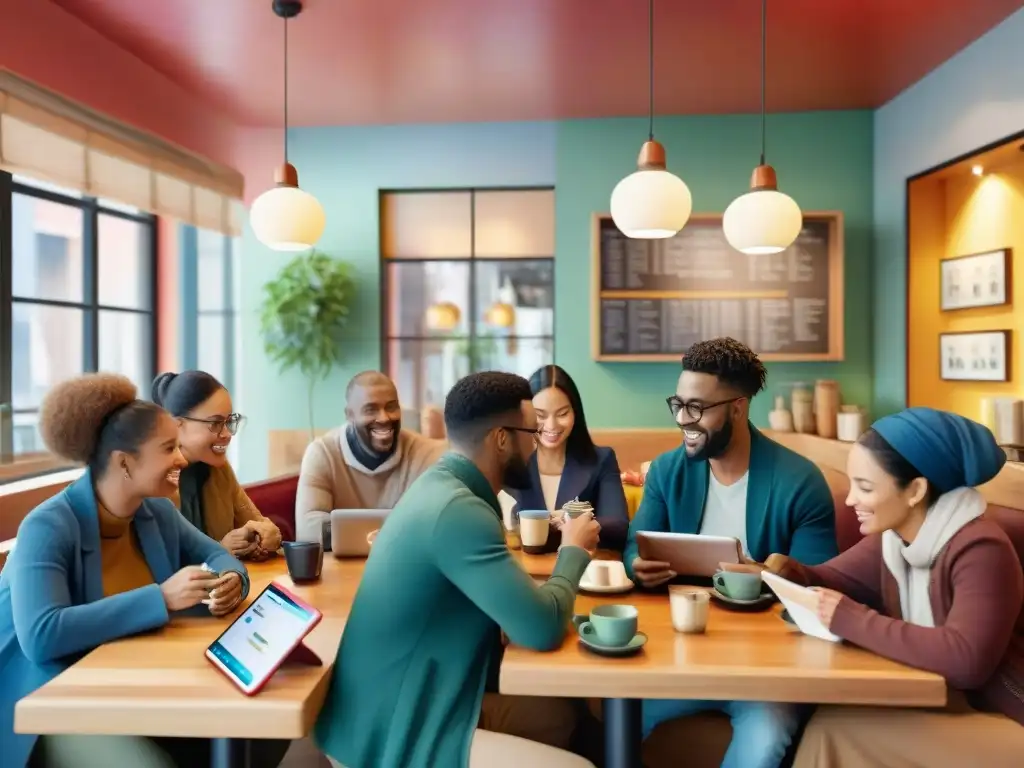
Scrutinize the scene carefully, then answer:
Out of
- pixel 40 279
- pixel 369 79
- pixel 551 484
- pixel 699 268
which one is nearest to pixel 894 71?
pixel 699 268

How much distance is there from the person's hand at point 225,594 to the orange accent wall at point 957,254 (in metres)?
3.75

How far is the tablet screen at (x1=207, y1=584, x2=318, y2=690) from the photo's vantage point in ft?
4.61

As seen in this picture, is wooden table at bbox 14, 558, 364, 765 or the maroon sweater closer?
wooden table at bbox 14, 558, 364, 765

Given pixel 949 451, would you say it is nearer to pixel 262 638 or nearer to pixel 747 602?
pixel 747 602

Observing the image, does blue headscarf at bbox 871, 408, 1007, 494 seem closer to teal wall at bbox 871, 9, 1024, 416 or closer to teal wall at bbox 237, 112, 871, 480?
teal wall at bbox 871, 9, 1024, 416

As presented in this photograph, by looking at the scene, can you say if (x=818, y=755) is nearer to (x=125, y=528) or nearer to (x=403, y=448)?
(x=125, y=528)

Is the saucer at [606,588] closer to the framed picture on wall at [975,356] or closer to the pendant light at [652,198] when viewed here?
the pendant light at [652,198]

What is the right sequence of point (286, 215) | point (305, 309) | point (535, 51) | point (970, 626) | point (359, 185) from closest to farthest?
point (970, 626) < point (286, 215) < point (535, 51) < point (305, 309) < point (359, 185)

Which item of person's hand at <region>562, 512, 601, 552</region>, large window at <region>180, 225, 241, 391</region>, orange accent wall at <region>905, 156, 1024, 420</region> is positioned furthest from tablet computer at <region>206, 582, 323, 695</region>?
large window at <region>180, 225, 241, 391</region>

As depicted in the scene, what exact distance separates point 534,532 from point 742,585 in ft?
2.25

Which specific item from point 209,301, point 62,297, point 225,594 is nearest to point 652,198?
Result: point 225,594

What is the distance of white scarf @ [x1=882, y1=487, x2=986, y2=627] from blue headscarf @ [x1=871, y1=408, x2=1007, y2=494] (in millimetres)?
34

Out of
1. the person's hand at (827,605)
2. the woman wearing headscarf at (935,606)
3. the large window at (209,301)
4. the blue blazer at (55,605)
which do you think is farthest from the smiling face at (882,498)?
the large window at (209,301)

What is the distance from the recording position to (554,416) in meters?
2.91
